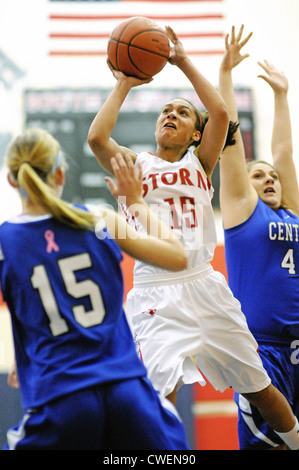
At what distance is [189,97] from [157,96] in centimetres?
39

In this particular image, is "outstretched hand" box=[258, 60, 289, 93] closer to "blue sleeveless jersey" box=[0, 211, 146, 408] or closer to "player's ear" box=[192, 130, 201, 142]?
"player's ear" box=[192, 130, 201, 142]

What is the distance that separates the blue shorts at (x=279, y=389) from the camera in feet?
11.2

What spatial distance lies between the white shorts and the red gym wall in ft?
8.45

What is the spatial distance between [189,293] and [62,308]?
1224 mm

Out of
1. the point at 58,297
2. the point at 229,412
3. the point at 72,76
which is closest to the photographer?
the point at 58,297

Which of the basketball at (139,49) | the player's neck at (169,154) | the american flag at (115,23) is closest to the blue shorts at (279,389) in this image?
the player's neck at (169,154)

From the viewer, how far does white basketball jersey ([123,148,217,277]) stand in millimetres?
3109

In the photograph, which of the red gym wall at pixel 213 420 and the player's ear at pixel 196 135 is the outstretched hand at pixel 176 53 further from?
the red gym wall at pixel 213 420

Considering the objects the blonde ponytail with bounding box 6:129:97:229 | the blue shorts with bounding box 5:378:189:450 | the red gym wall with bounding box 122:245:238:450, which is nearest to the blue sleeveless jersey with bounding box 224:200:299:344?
the blue shorts with bounding box 5:378:189:450

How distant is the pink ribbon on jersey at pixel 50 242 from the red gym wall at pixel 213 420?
392cm

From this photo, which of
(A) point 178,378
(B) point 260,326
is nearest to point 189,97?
(B) point 260,326

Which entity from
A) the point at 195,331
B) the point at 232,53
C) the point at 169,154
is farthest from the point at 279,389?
the point at 232,53

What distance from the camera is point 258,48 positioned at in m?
7.80
